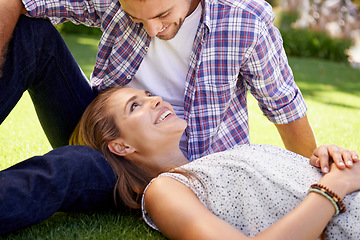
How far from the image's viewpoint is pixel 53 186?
2.15 m

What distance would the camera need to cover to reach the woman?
1959 mm

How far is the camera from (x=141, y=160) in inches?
97.9

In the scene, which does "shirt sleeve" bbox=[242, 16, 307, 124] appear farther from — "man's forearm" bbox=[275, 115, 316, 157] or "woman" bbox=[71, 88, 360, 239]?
"woman" bbox=[71, 88, 360, 239]

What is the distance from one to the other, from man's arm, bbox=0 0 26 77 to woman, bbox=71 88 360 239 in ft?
1.80

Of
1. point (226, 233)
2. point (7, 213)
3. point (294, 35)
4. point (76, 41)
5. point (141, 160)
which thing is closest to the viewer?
point (226, 233)

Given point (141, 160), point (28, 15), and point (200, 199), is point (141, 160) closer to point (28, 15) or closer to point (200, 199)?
point (200, 199)

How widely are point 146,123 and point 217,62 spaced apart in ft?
1.92

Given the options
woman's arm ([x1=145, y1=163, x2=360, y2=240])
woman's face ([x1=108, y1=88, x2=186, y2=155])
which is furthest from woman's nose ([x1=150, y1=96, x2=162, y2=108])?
woman's arm ([x1=145, y1=163, x2=360, y2=240])

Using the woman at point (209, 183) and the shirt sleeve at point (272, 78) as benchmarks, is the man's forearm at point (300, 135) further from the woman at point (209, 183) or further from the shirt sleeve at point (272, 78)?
the woman at point (209, 183)

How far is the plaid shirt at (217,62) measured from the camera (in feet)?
8.91

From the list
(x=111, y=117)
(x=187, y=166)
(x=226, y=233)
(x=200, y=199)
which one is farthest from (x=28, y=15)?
(x=226, y=233)

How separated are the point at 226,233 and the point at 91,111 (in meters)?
1.10

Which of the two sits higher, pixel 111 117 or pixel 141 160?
pixel 111 117

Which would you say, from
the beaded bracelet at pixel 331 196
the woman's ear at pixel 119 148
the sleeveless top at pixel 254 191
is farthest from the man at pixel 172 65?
the beaded bracelet at pixel 331 196
